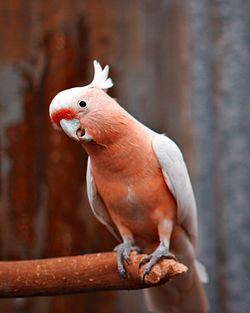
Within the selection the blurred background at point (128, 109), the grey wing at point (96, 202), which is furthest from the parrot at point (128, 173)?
the blurred background at point (128, 109)

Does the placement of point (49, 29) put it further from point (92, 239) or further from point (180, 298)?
point (180, 298)

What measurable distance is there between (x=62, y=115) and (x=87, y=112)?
0.07 meters

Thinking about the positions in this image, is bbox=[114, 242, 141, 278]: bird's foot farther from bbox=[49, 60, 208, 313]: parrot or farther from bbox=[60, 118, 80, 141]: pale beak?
bbox=[60, 118, 80, 141]: pale beak

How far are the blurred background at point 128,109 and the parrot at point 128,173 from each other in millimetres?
537

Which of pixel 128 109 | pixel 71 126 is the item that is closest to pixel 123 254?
pixel 71 126

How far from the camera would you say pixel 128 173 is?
4.58 ft

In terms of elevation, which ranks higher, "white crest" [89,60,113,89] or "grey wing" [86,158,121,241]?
"white crest" [89,60,113,89]

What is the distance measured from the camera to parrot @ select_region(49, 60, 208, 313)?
4.27 feet

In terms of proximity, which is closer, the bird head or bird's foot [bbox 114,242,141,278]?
the bird head

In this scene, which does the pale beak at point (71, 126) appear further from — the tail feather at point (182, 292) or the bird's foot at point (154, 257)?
the tail feather at point (182, 292)

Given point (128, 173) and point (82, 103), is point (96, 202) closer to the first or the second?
point (128, 173)

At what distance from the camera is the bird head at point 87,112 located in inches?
49.5

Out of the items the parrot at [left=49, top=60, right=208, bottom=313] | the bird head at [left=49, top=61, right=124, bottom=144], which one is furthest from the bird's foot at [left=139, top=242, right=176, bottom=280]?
the bird head at [left=49, top=61, right=124, bottom=144]

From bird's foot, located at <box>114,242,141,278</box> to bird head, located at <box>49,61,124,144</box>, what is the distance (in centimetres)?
29
